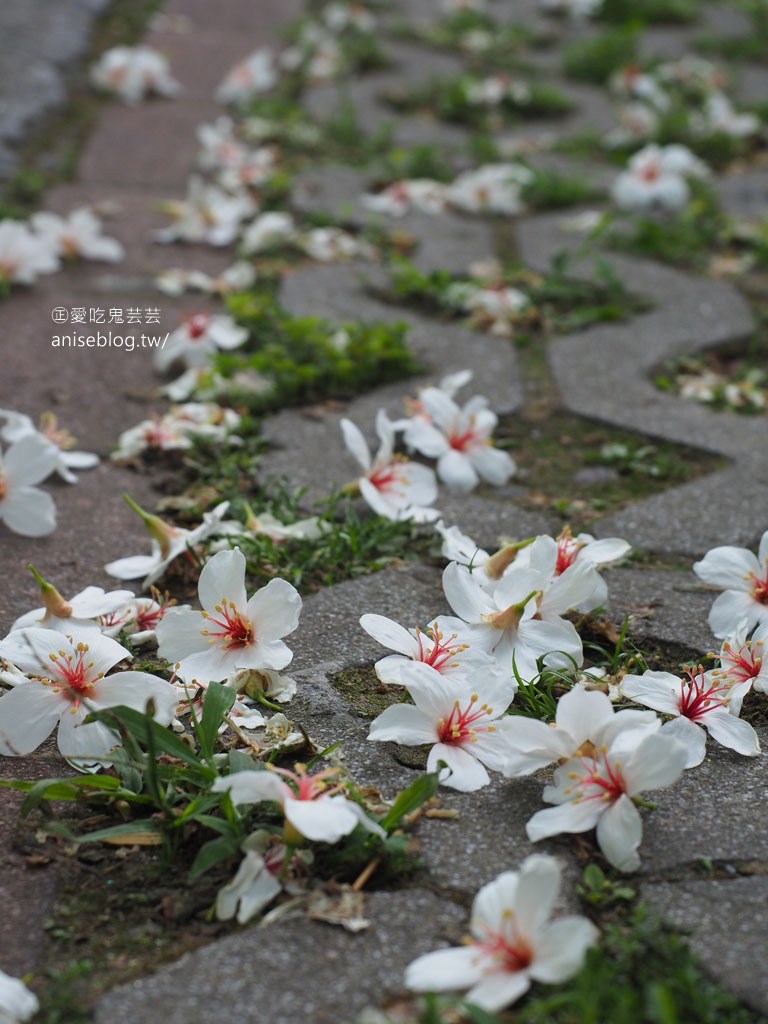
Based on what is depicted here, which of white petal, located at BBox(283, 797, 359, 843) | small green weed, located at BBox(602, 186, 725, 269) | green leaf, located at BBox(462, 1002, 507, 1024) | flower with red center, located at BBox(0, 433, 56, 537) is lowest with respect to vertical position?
small green weed, located at BBox(602, 186, 725, 269)

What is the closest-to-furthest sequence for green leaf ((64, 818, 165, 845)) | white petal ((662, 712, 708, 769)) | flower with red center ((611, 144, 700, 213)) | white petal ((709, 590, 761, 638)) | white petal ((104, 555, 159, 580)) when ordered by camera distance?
green leaf ((64, 818, 165, 845)) < white petal ((662, 712, 708, 769)) < white petal ((709, 590, 761, 638)) < white petal ((104, 555, 159, 580)) < flower with red center ((611, 144, 700, 213))

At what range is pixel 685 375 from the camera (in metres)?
2.42

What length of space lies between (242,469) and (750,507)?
908mm

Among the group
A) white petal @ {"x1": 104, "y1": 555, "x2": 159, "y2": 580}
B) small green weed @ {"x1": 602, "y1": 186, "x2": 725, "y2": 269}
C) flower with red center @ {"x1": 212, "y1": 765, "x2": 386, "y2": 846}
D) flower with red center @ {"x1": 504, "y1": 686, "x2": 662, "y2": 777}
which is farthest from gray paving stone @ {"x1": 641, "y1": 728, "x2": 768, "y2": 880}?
small green weed @ {"x1": 602, "y1": 186, "x2": 725, "y2": 269}

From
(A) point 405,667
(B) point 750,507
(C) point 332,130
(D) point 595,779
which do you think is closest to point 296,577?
(A) point 405,667

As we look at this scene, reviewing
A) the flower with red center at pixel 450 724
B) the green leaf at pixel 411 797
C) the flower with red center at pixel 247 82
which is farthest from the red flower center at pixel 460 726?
the flower with red center at pixel 247 82

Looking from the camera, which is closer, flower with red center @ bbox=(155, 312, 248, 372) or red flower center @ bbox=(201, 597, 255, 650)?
red flower center @ bbox=(201, 597, 255, 650)

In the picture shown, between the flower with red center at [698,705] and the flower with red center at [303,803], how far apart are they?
394mm

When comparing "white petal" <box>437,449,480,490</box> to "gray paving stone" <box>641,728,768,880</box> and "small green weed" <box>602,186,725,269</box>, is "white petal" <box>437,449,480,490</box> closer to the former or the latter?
"gray paving stone" <box>641,728,768,880</box>

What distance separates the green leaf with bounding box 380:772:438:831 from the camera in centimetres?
116

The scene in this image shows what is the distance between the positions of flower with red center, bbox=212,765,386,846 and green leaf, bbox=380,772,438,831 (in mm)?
23

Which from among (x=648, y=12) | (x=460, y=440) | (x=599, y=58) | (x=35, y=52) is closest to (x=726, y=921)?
(x=460, y=440)

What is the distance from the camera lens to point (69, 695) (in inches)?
51.6

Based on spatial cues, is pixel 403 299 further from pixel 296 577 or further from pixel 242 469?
pixel 296 577
